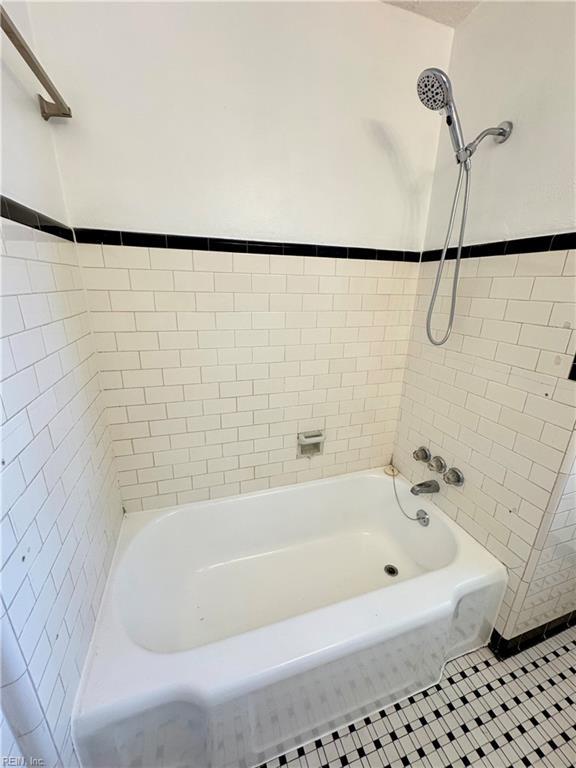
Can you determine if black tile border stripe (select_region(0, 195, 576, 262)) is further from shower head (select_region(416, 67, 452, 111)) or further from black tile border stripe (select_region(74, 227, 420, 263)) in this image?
shower head (select_region(416, 67, 452, 111))

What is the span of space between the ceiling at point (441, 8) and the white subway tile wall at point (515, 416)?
A: 933 millimetres

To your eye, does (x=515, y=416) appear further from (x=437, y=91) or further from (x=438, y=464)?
(x=437, y=91)

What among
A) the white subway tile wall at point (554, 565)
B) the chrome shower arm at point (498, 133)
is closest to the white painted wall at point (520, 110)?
the chrome shower arm at point (498, 133)

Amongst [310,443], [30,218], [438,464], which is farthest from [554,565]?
[30,218]

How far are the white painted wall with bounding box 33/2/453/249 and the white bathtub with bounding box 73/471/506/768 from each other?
1.36m

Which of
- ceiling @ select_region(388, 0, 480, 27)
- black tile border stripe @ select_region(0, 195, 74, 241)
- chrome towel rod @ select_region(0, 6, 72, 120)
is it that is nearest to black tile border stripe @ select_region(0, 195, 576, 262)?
black tile border stripe @ select_region(0, 195, 74, 241)

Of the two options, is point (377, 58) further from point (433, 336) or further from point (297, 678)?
point (297, 678)

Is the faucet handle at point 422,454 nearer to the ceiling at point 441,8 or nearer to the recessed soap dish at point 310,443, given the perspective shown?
the recessed soap dish at point 310,443

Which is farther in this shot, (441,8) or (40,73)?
(441,8)

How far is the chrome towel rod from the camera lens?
2.22 feet

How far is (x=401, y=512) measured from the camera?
5.71 ft

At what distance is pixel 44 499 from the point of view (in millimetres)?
725

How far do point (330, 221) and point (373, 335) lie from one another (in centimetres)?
59

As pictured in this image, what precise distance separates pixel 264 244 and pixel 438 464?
1301mm
